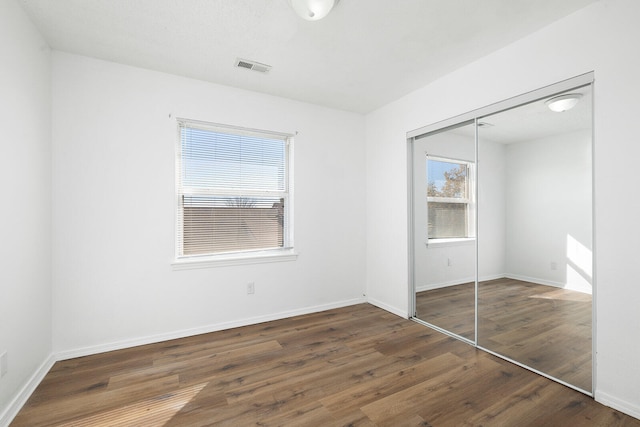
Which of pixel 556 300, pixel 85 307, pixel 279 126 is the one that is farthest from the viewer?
pixel 279 126

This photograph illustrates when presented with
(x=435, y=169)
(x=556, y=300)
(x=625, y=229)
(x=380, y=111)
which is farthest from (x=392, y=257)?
(x=625, y=229)

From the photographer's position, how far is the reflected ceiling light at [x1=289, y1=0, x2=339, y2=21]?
1878 millimetres

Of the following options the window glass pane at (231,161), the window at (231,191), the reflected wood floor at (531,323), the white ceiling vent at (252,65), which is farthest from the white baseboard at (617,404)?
the white ceiling vent at (252,65)

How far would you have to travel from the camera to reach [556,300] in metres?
2.33

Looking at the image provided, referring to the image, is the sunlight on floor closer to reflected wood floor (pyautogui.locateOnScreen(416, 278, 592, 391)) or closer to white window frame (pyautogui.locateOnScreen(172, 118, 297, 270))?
white window frame (pyautogui.locateOnScreen(172, 118, 297, 270))

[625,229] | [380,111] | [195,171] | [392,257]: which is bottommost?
[392,257]

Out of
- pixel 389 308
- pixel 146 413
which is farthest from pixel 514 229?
pixel 146 413

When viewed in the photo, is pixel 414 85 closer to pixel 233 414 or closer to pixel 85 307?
pixel 233 414

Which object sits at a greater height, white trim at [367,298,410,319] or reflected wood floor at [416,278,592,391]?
reflected wood floor at [416,278,592,391]

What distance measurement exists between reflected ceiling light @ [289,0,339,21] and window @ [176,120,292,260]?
1.68 m

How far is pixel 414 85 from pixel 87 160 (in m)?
3.38

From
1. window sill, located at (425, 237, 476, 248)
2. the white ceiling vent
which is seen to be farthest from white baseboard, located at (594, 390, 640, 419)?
the white ceiling vent

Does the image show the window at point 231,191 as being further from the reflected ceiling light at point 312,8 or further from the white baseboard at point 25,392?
the reflected ceiling light at point 312,8

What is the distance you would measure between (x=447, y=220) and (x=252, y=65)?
2.55 meters
